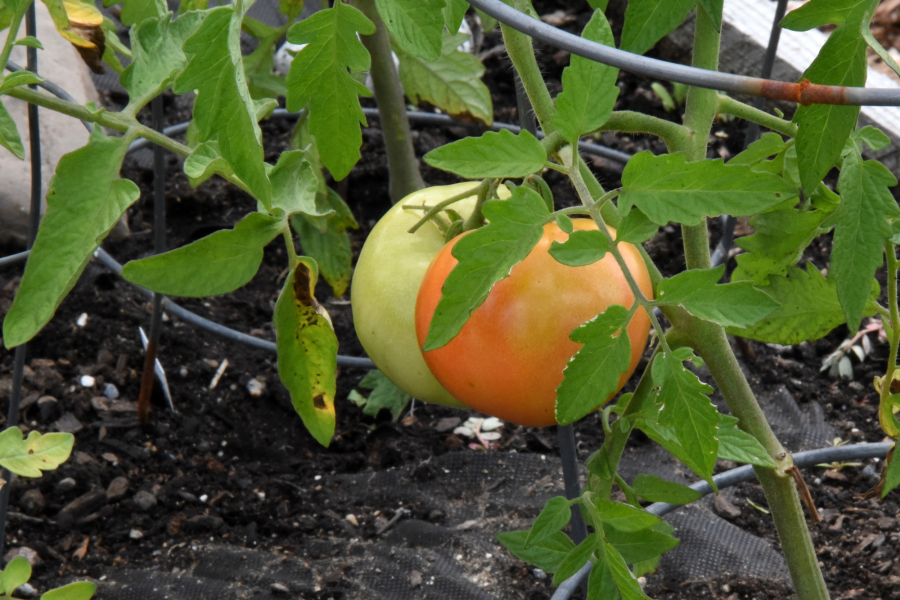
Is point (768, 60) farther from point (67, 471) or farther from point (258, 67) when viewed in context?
point (67, 471)

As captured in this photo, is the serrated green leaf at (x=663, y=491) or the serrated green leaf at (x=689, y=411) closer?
the serrated green leaf at (x=689, y=411)

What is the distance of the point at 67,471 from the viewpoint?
1.28m

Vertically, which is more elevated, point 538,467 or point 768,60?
point 768,60

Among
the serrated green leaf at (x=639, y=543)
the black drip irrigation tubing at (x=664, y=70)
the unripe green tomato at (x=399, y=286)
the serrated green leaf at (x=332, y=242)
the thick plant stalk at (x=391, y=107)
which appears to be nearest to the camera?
the black drip irrigation tubing at (x=664, y=70)

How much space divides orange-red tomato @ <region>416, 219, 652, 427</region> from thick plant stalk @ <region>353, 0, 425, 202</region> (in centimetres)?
64

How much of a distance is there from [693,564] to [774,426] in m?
0.38

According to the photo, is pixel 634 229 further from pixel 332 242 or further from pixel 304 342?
pixel 332 242

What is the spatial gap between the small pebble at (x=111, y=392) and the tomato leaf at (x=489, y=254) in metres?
1.10

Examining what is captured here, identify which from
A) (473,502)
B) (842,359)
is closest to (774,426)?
(842,359)

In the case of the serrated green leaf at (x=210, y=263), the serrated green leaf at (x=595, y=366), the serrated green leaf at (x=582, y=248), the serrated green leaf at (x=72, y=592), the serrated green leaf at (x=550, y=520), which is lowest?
the serrated green leaf at (x=72, y=592)

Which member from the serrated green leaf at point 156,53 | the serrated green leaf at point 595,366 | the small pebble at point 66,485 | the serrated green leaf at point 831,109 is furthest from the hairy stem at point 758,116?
the small pebble at point 66,485

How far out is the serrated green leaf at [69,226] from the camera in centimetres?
57

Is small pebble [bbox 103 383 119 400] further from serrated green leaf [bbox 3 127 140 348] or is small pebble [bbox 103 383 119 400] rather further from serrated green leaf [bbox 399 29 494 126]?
serrated green leaf [bbox 3 127 140 348]

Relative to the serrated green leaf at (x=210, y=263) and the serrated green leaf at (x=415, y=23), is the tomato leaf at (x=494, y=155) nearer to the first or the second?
the serrated green leaf at (x=415, y=23)
